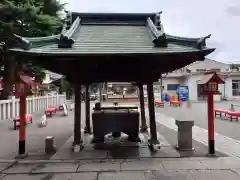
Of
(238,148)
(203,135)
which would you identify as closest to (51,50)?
(238,148)

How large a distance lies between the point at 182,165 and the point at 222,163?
105cm

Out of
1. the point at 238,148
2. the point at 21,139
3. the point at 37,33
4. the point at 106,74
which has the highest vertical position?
the point at 37,33

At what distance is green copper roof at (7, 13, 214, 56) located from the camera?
569 cm

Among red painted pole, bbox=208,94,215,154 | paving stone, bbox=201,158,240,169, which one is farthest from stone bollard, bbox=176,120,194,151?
paving stone, bbox=201,158,240,169

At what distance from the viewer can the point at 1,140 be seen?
29.6ft

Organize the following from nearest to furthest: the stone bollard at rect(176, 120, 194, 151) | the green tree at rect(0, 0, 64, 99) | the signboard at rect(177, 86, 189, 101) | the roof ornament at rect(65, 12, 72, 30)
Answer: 1. the stone bollard at rect(176, 120, 194, 151)
2. the roof ornament at rect(65, 12, 72, 30)
3. the green tree at rect(0, 0, 64, 99)
4. the signboard at rect(177, 86, 189, 101)

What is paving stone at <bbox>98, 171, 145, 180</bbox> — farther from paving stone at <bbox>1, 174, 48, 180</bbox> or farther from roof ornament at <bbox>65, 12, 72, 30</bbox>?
roof ornament at <bbox>65, 12, 72, 30</bbox>

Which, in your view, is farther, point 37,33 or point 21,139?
point 37,33

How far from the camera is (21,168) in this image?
569 cm

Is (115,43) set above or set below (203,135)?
above

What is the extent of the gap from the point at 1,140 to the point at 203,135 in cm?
805

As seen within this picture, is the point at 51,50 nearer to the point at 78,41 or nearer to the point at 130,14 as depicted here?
the point at 78,41

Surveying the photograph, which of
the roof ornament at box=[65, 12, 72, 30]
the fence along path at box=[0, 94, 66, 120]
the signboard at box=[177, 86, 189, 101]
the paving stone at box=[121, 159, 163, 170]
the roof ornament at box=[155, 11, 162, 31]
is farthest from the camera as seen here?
the signboard at box=[177, 86, 189, 101]

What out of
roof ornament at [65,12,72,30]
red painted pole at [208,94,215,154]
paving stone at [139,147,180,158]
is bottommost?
paving stone at [139,147,180,158]
